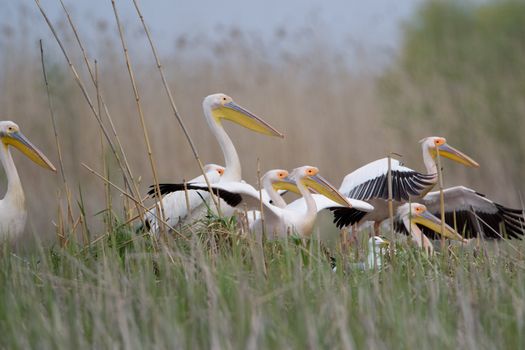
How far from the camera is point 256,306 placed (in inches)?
113

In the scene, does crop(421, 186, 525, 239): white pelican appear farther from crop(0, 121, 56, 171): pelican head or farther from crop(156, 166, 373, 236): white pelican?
crop(0, 121, 56, 171): pelican head

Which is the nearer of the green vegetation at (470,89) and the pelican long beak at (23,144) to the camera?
the pelican long beak at (23,144)

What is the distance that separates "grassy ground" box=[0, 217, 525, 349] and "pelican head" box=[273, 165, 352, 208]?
1.32 metres

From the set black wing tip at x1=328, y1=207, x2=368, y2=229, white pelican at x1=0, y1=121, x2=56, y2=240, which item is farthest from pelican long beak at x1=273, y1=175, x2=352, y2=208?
white pelican at x1=0, y1=121, x2=56, y2=240

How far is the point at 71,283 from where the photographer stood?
3.16 meters

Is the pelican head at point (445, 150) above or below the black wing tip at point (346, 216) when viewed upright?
above

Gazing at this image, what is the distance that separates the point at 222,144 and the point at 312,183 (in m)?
0.71

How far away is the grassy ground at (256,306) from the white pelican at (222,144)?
1573mm

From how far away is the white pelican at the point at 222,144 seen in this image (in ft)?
17.7

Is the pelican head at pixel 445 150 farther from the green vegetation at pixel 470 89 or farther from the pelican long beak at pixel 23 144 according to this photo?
the green vegetation at pixel 470 89

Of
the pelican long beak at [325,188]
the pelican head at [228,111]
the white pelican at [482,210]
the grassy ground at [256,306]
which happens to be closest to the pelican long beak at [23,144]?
the pelican head at [228,111]

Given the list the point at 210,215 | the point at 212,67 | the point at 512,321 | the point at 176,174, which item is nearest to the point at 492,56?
the point at 212,67

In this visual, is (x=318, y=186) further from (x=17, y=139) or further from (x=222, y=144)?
(x=17, y=139)

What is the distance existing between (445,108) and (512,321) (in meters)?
7.05
